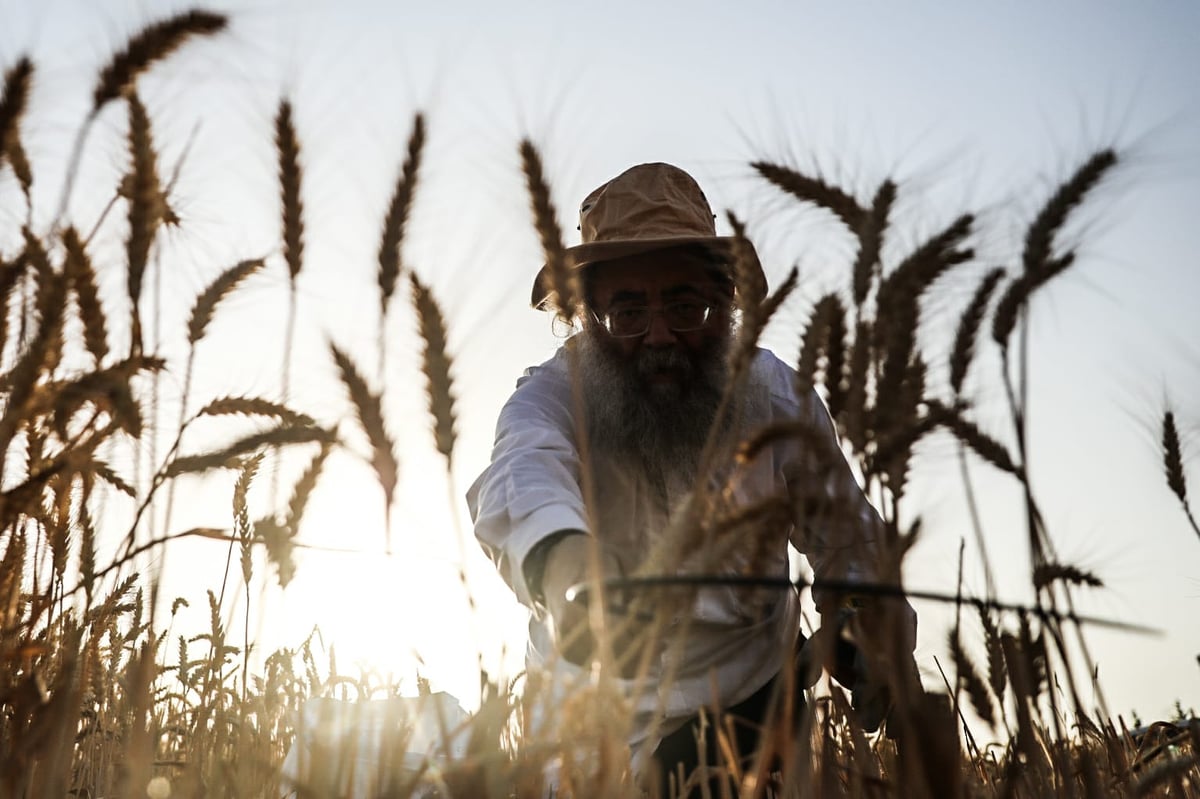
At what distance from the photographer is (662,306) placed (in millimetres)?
3471

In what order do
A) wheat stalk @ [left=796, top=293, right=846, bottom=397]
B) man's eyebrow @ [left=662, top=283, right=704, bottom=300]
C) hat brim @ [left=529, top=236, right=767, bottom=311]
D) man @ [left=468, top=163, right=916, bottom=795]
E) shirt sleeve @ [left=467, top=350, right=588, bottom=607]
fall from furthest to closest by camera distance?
man's eyebrow @ [left=662, top=283, right=704, bottom=300], hat brim @ [left=529, top=236, right=767, bottom=311], man @ [left=468, top=163, right=916, bottom=795], shirt sleeve @ [left=467, top=350, right=588, bottom=607], wheat stalk @ [left=796, top=293, right=846, bottom=397]

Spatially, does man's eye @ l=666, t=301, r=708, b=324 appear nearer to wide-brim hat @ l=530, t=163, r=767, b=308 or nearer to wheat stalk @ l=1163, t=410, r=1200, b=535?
wide-brim hat @ l=530, t=163, r=767, b=308

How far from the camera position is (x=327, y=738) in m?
1.34

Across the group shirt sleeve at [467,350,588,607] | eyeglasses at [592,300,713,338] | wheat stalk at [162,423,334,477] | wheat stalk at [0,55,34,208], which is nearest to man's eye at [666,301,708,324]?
eyeglasses at [592,300,713,338]

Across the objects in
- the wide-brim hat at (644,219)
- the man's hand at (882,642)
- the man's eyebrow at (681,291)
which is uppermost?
the wide-brim hat at (644,219)

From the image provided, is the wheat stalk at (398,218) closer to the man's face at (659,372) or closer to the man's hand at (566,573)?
the man's hand at (566,573)

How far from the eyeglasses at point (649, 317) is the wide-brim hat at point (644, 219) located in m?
0.18

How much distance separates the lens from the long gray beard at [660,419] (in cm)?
354

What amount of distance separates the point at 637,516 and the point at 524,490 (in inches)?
56.3

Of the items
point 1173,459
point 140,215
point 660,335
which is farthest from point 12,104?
point 1173,459

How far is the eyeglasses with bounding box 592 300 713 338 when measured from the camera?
3.50 metres

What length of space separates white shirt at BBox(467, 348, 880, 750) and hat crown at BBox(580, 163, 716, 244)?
52 cm

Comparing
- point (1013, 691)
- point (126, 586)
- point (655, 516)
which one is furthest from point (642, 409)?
point (1013, 691)

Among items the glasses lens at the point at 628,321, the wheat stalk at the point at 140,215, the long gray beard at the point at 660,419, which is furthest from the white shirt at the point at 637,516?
the wheat stalk at the point at 140,215
